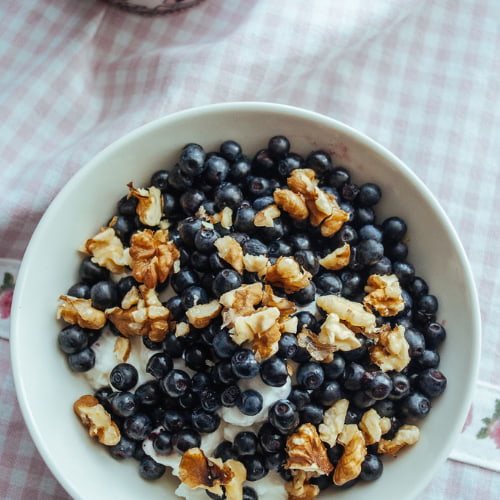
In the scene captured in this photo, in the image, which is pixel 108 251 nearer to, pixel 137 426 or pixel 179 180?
pixel 179 180

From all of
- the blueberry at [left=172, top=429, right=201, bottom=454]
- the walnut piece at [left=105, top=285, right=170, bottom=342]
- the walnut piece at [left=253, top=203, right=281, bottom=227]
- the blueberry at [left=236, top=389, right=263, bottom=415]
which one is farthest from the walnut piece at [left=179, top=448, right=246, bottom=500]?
the walnut piece at [left=253, top=203, right=281, bottom=227]

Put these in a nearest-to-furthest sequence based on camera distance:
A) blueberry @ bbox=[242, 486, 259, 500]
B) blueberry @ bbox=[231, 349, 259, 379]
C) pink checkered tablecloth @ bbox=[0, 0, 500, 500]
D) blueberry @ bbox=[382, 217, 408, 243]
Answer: blueberry @ bbox=[231, 349, 259, 379] < blueberry @ bbox=[242, 486, 259, 500] < blueberry @ bbox=[382, 217, 408, 243] < pink checkered tablecloth @ bbox=[0, 0, 500, 500]

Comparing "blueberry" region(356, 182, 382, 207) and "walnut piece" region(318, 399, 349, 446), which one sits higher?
"blueberry" region(356, 182, 382, 207)

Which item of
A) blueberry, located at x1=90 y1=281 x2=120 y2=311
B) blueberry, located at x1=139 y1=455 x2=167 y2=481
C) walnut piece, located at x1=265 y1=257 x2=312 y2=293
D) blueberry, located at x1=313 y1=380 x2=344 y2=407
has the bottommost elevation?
blueberry, located at x1=139 y1=455 x2=167 y2=481

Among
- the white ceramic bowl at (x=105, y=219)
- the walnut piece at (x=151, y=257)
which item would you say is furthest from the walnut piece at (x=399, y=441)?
the walnut piece at (x=151, y=257)

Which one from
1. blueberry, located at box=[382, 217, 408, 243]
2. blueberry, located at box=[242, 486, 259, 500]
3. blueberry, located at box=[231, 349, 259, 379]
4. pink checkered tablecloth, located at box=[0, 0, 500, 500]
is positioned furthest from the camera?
pink checkered tablecloth, located at box=[0, 0, 500, 500]

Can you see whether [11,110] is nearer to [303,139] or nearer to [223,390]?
[303,139]

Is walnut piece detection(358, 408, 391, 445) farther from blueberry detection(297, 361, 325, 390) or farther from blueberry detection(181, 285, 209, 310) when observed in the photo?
blueberry detection(181, 285, 209, 310)

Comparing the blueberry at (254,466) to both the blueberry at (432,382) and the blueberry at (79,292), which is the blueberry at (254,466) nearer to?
the blueberry at (432,382)
